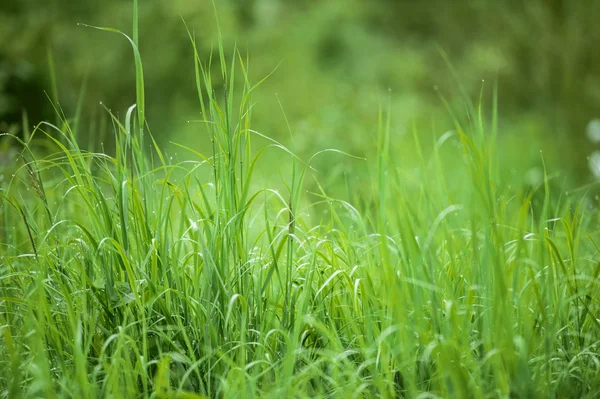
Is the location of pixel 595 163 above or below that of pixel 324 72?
above

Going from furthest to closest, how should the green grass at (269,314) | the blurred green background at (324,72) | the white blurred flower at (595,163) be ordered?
the blurred green background at (324,72), the white blurred flower at (595,163), the green grass at (269,314)

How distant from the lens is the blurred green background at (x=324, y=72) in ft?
14.9

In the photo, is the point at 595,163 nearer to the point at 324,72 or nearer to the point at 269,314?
the point at 269,314

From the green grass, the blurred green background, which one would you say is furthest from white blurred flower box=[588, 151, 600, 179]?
the green grass

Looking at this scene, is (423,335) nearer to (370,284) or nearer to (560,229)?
(370,284)

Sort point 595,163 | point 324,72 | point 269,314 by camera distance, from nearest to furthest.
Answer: point 269,314 < point 595,163 < point 324,72

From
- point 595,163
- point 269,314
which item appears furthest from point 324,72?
point 269,314

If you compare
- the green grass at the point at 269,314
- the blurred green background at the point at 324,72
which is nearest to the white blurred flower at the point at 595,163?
the blurred green background at the point at 324,72

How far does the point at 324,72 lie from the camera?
820cm

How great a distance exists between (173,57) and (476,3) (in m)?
3.46

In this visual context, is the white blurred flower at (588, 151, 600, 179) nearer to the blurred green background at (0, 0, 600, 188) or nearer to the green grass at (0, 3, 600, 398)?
the blurred green background at (0, 0, 600, 188)

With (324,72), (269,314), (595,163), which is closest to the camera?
(269,314)

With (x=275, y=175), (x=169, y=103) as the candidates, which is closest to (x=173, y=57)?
(x=169, y=103)

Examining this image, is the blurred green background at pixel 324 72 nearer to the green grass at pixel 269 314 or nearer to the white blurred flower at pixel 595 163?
the white blurred flower at pixel 595 163
